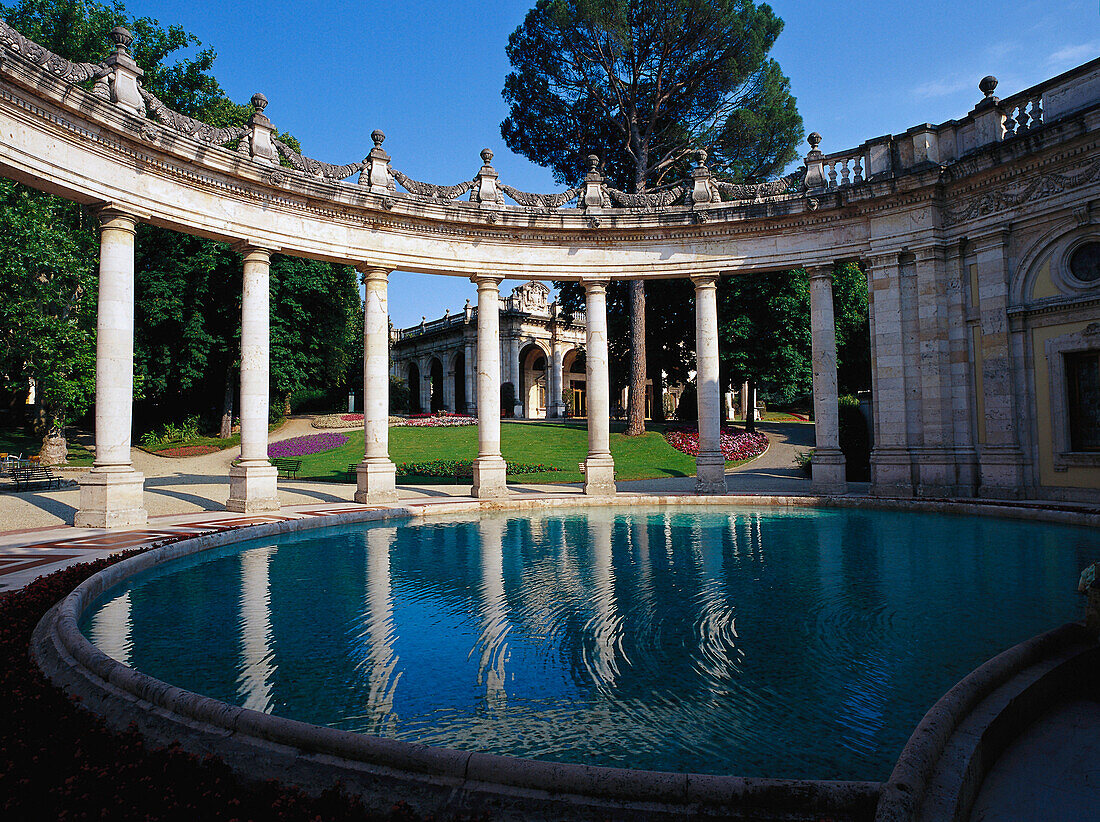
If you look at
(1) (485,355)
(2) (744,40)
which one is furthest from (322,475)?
(2) (744,40)

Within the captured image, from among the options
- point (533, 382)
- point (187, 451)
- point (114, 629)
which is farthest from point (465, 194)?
point (533, 382)

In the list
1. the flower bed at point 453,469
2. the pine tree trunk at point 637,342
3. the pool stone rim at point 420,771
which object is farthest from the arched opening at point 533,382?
the pool stone rim at point 420,771

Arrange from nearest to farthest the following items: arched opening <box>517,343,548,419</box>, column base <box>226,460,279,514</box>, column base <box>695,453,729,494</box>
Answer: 1. column base <box>226,460,279,514</box>
2. column base <box>695,453,729,494</box>
3. arched opening <box>517,343,548,419</box>

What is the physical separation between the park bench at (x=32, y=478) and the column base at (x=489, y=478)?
554 inches

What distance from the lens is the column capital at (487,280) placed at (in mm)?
20469

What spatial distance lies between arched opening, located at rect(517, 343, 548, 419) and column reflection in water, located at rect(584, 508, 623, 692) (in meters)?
54.5

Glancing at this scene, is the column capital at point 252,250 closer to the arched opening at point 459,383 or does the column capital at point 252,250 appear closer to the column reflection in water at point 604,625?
the column reflection in water at point 604,625

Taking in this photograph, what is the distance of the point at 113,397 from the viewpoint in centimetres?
1417

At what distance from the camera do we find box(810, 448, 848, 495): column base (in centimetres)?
1881

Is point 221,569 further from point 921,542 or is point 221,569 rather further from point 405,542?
point 921,542

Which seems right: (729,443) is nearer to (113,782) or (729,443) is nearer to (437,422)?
(437,422)

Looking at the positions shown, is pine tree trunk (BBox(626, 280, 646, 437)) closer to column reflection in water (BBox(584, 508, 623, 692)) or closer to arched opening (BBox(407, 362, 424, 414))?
column reflection in water (BBox(584, 508, 623, 692))

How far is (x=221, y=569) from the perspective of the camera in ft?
32.0

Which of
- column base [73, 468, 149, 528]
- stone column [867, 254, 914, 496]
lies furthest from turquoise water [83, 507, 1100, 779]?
stone column [867, 254, 914, 496]
